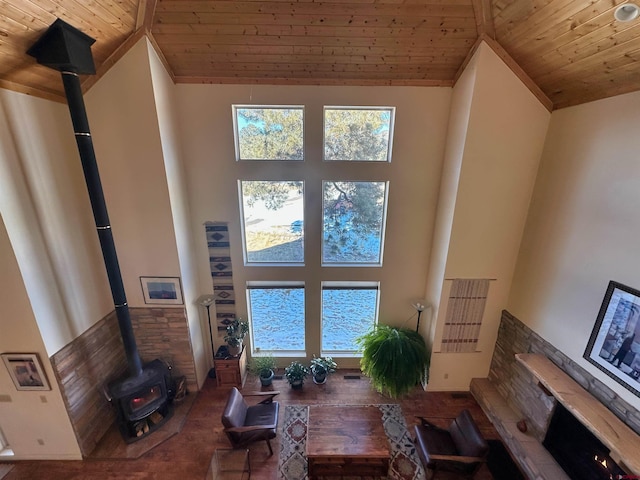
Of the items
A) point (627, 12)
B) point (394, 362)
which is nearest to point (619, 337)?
point (394, 362)

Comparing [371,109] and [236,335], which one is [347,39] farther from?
[236,335]

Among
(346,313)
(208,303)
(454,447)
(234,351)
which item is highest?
(208,303)

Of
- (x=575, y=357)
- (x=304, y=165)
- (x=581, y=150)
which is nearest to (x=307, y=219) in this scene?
(x=304, y=165)

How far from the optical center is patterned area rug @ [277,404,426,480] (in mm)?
3607

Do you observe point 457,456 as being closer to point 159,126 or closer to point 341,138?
point 341,138

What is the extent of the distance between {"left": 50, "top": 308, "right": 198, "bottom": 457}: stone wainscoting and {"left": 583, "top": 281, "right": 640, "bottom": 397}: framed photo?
5485 mm

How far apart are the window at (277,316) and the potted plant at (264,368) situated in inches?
11.9

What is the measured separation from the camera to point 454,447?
3598mm

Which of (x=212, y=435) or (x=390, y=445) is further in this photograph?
(x=212, y=435)

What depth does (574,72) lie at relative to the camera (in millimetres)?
3062

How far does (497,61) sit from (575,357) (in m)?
3.79

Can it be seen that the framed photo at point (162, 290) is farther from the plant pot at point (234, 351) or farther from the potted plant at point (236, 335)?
the plant pot at point (234, 351)

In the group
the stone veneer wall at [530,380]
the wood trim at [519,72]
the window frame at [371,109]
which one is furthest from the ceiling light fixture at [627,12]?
the stone veneer wall at [530,380]

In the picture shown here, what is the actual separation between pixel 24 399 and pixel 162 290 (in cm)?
193
